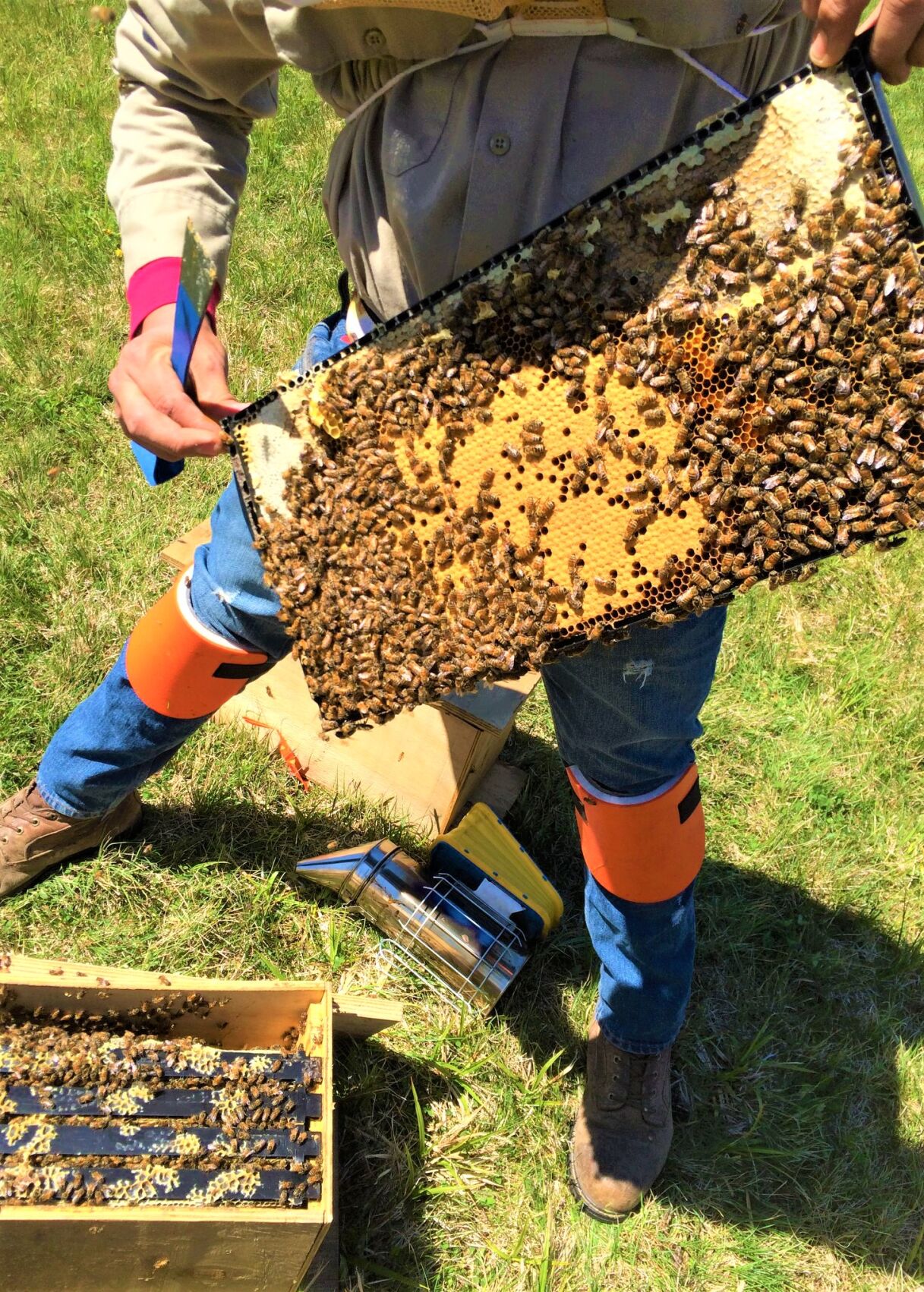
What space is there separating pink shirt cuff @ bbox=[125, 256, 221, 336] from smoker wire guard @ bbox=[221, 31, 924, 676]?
404 mm

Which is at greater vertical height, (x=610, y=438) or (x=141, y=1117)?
(x=610, y=438)

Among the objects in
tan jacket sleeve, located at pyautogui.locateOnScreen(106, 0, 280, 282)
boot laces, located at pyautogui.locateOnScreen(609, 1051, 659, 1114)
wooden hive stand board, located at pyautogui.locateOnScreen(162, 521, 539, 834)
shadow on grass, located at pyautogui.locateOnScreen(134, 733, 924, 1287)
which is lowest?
shadow on grass, located at pyautogui.locateOnScreen(134, 733, 924, 1287)

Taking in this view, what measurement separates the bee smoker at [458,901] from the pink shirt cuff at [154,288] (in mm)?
1964

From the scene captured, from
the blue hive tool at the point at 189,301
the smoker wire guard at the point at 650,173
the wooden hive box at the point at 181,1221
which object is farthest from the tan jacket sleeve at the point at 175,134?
the wooden hive box at the point at 181,1221

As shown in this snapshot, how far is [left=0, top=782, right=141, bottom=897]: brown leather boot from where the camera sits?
331cm

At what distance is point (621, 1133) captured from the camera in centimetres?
307

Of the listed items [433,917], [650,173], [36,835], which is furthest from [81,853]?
[650,173]

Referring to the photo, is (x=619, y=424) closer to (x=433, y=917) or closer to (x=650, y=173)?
(x=650, y=173)

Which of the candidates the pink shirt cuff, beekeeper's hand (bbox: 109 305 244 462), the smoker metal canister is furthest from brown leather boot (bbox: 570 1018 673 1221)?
the pink shirt cuff

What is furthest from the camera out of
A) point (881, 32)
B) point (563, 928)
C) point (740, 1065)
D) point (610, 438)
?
point (563, 928)

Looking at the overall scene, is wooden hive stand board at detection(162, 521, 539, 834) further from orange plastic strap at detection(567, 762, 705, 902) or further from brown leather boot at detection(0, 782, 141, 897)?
orange plastic strap at detection(567, 762, 705, 902)

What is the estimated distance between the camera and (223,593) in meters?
2.68

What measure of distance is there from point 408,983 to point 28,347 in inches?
162

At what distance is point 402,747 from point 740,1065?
166cm
